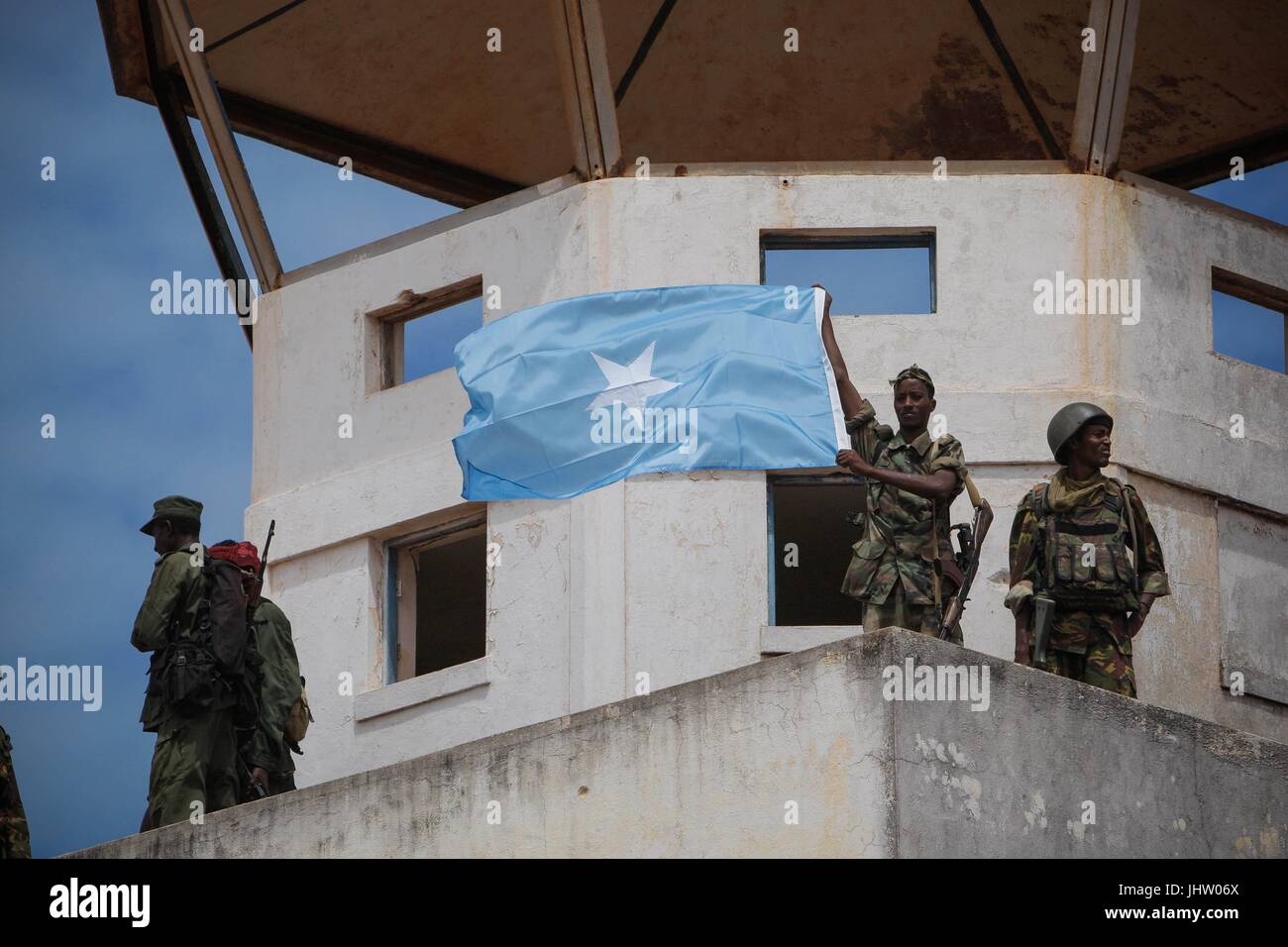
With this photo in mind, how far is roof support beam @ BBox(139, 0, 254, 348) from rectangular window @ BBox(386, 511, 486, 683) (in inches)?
89.4

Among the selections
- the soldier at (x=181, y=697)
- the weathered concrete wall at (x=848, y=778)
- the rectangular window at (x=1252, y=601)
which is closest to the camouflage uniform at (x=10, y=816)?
the soldier at (x=181, y=697)

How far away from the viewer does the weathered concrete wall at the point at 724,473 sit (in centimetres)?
1650

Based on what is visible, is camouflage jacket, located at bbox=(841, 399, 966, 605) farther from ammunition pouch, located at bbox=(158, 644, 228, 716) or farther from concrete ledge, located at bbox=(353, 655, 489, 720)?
concrete ledge, located at bbox=(353, 655, 489, 720)

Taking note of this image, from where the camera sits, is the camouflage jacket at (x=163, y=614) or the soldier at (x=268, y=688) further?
the soldier at (x=268, y=688)

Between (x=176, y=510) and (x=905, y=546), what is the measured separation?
389 centimetres

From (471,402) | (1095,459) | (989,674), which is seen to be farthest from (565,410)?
(989,674)

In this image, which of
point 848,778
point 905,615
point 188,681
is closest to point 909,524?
point 905,615

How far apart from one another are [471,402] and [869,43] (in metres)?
6.01

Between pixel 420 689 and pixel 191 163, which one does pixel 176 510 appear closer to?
pixel 420 689

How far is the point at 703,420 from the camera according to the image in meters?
16.1

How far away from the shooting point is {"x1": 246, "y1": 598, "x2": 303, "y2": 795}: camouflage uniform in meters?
14.5

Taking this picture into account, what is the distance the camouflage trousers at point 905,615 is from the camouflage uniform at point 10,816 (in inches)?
181

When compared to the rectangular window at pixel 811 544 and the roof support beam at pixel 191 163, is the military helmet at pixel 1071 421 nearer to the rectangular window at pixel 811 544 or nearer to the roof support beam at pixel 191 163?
the rectangular window at pixel 811 544
